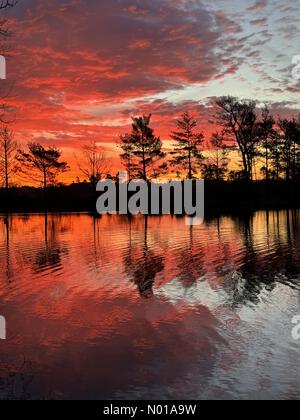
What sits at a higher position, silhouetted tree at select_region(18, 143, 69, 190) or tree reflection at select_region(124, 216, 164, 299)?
silhouetted tree at select_region(18, 143, 69, 190)

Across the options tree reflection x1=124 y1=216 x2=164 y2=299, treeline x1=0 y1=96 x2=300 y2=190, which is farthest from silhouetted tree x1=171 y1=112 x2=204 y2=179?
tree reflection x1=124 y1=216 x2=164 y2=299

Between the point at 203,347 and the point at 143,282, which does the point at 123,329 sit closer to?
the point at 203,347

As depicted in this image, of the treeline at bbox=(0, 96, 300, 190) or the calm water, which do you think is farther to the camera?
the treeline at bbox=(0, 96, 300, 190)

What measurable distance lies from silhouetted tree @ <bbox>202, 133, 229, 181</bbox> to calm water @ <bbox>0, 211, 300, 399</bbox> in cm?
3908

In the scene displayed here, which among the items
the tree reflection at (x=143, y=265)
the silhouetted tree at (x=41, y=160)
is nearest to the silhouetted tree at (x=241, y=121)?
the silhouetted tree at (x=41, y=160)

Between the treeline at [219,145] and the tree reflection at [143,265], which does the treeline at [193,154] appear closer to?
the treeline at [219,145]

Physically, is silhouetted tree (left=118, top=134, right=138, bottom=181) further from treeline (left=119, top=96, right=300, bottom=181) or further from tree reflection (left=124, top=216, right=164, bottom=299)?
tree reflection (left=124, top=216, right=164, bottom=299)

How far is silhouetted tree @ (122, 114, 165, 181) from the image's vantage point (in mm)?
52469

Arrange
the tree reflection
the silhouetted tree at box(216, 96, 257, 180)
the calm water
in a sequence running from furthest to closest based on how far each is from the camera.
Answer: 1. the silhouetted tree at box(216, 96, 257, 180)
2. the tree reflection
3. the calm water

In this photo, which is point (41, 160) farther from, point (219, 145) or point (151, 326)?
point (151, 326)

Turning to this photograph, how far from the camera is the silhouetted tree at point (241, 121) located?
159ft

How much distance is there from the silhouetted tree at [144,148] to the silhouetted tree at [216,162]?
19.4ft

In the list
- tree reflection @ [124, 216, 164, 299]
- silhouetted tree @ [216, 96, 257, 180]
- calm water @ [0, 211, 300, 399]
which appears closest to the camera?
calm water @ [0, 211, 300, 399]

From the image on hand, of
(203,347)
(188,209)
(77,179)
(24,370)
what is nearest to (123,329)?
(203,347)
